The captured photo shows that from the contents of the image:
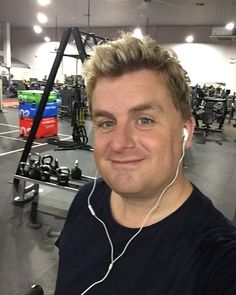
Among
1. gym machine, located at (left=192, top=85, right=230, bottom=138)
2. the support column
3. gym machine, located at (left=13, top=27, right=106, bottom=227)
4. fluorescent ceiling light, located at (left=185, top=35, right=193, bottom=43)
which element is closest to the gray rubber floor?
gym machine, located at (left=13, top=27, right=106, bottom=227)

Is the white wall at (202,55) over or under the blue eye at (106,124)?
over

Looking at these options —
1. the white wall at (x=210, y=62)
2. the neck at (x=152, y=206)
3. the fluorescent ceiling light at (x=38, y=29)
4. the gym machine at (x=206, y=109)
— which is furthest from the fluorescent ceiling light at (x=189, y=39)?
the neck at (x=152, y=206)

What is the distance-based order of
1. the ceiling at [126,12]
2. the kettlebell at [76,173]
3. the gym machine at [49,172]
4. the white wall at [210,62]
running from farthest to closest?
the white wall at [210,62] → the ceiling at [126,12] → the kettlebell at [76,173] → the gym machine at [49,172]

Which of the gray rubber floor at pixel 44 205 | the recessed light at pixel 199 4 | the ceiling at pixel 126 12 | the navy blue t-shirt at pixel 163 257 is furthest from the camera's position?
the ceiling at pixel 126 12

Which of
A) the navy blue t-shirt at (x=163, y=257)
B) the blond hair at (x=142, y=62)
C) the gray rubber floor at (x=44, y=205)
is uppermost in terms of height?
the blond hair at (x=142, y=62)

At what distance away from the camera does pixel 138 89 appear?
795mm

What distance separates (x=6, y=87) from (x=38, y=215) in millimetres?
14357

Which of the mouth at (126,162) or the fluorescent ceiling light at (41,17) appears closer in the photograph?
the mouth at (126,162)

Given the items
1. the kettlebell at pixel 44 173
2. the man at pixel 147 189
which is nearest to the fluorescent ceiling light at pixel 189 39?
the kettlebell at pixel 44 173

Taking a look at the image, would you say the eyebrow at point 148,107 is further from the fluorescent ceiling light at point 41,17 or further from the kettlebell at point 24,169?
the fluorescent ceiling light at point 41,17

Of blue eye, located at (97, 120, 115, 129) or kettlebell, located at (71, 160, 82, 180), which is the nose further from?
kettlebell, located at (71, 160, 82, 180)

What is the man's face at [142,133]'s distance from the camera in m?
0.79

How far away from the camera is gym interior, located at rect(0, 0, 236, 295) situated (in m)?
Answer: 2.65

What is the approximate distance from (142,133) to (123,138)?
0.05 meters
